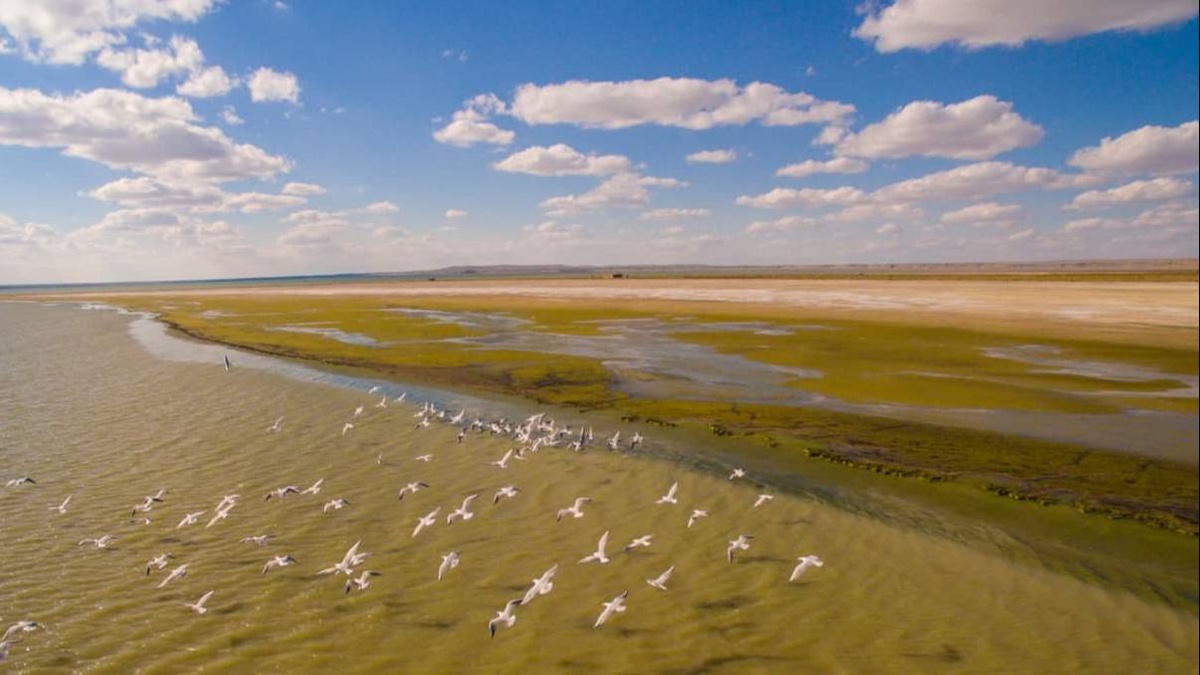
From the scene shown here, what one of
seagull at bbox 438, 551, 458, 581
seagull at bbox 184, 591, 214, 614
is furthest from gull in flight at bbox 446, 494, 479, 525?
seagull at bbox 184, 591, 214, 614

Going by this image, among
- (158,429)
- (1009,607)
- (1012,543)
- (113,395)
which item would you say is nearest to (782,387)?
(1012,543)

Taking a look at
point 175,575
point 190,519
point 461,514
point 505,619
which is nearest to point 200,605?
point 175,575

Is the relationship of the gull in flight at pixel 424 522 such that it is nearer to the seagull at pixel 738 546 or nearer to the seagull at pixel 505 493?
the seagull at pixel 505 493

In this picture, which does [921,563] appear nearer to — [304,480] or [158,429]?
[304,480]

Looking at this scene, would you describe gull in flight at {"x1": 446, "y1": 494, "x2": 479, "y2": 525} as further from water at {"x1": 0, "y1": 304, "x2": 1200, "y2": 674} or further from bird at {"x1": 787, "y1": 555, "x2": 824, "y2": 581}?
bird at {"x1": 787, "y1": 555, "x2": 824, "y2": 581}

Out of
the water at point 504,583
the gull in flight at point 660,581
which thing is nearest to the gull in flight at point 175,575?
the water at point 504,583
